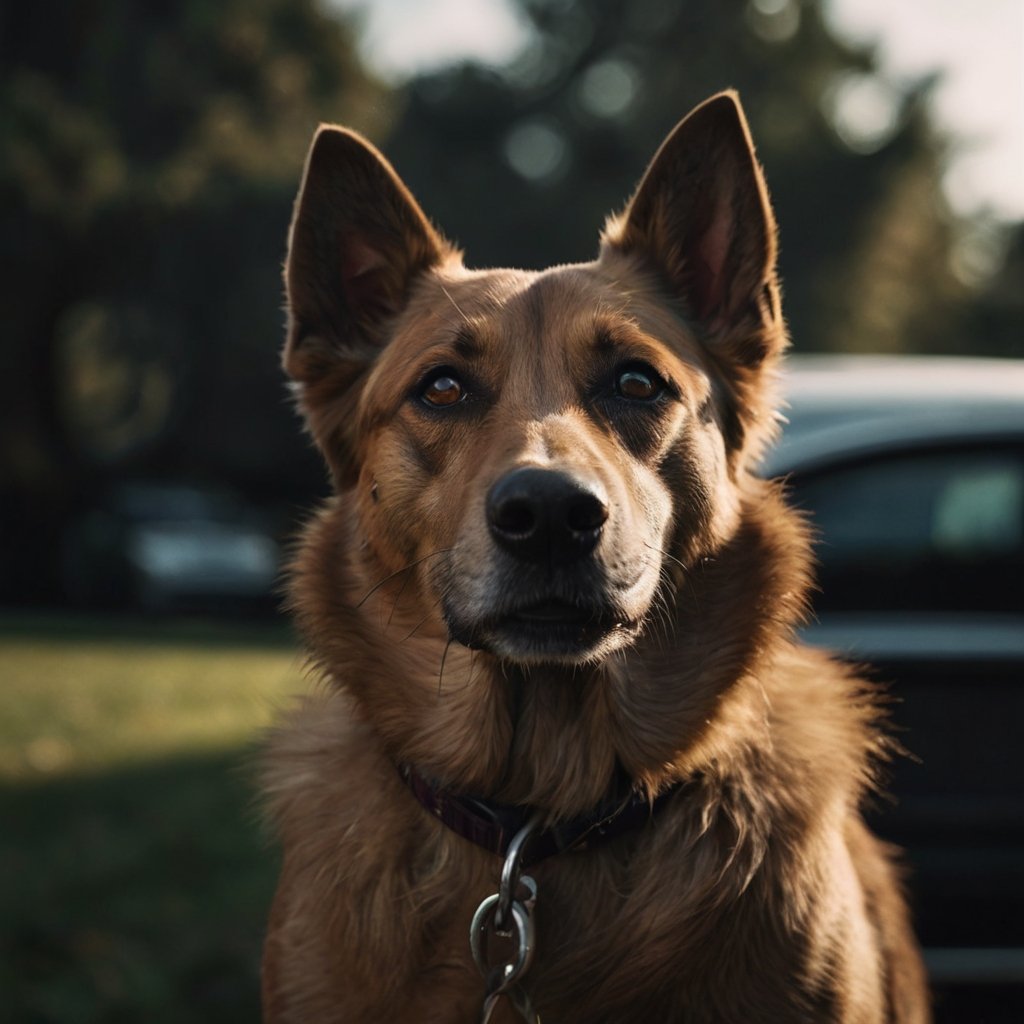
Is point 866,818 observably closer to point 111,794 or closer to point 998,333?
point 111,794

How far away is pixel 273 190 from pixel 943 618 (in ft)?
63.9

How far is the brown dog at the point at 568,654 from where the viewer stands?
2715 mm

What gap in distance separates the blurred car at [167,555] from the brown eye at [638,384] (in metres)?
16.4

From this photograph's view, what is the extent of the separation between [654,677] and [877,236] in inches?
1237

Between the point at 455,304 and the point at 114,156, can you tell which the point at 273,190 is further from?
the point at 455,304

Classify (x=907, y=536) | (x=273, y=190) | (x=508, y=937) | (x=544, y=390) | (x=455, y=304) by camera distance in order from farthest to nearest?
1. (x=273, y=190)
2. (x=907, y=536)
3. (x=455, y=304)
4. (x=544, y=390)
5. (x=508, y=937)

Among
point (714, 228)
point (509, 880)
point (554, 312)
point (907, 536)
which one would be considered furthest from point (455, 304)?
point (907, 536)

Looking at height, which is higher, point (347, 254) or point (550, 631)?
point (347, 254)

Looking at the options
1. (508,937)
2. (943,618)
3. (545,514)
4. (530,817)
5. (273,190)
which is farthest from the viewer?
(273,190)

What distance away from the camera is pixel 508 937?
2742 mm

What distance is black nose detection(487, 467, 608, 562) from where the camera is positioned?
257 cm

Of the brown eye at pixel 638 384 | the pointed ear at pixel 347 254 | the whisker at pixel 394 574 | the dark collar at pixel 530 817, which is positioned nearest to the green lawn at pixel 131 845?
the whisker at pixel 394 574

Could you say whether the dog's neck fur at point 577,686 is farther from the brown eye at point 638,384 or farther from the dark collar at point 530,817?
the brown eye at point 638,384

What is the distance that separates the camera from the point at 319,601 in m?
3.22
